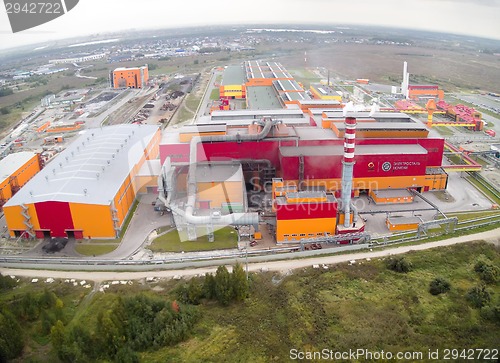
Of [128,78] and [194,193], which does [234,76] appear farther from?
[194,193]

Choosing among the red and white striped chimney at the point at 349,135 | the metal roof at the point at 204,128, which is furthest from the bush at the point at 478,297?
the metal roof at the point at 204,128

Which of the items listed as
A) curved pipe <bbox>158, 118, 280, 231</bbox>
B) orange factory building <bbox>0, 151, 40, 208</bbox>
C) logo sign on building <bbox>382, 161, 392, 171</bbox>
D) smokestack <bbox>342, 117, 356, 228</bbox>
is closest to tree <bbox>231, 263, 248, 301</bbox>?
curved pipe <bbox>158, 118, 280, 231</bbox>

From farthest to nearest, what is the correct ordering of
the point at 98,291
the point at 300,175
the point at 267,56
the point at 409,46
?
the point at 409,46
the point at 267,56
the point at 300,175
the point at 98,291

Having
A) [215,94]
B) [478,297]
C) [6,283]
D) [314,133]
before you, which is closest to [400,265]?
[478,297]

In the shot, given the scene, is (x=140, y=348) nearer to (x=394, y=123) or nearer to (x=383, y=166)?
(x=383, y=166)

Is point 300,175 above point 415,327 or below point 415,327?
above

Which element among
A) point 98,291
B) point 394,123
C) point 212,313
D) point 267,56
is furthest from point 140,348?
point 267,56

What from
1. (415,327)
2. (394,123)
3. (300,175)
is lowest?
(415,327)
